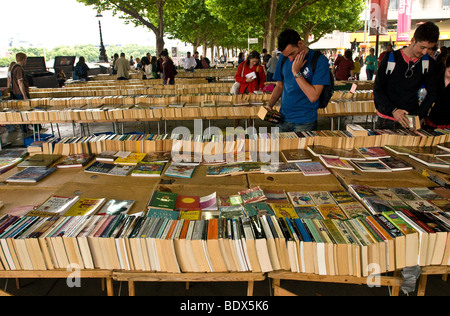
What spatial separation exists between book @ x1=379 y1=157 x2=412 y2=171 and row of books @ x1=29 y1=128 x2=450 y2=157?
1.17 ft

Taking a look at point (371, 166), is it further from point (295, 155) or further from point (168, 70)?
point (168, 70)

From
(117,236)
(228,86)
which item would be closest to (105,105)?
(228,86)

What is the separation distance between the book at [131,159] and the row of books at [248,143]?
112mm

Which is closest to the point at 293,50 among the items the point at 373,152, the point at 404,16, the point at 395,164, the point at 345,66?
the point at 373,152

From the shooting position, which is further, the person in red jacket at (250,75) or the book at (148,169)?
the person in red jacket at (250,75)

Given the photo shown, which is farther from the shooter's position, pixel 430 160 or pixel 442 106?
pixel 442 106

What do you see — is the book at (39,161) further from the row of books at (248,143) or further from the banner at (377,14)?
the banner at (377,14)

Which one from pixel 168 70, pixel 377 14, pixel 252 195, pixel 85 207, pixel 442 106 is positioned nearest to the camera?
pixel 85 207

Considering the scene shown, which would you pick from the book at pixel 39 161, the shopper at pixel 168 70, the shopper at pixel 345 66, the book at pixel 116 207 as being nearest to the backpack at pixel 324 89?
the book at pixel 116 207

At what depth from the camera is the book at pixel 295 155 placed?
309 centimetres

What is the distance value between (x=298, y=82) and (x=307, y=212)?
5.09 feet

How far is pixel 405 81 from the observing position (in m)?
3.46
